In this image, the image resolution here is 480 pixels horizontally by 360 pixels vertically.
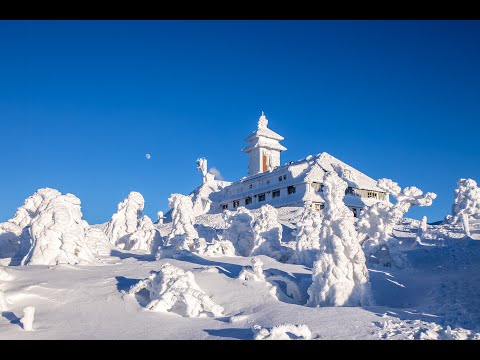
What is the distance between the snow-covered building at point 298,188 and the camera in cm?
5225

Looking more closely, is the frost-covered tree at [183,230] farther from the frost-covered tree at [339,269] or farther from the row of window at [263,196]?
the row of window at [263,196]

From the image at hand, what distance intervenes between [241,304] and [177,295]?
9.05 feet

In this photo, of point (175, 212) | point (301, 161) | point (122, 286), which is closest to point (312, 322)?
point (122, 286)

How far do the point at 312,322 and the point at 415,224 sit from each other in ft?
88.7

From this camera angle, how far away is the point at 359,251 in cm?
2130

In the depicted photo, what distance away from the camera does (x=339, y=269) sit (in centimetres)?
2047

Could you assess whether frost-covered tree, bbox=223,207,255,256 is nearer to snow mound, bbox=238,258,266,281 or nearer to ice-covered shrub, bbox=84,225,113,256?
ice-covered shrub, bbox=84,225,113,256

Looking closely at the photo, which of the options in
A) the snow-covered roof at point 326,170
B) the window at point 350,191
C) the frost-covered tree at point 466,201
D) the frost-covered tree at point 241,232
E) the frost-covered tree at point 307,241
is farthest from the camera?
the snow-covered roof at point 326,170

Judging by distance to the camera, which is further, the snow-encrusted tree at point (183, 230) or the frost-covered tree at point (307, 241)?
the snow-encrusted tree at point (183, 230)

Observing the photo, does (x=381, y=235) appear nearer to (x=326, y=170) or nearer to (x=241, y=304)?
(x=241, y=304)

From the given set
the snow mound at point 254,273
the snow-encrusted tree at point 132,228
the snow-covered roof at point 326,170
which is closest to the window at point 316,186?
the snow-covered roof at point 326,170

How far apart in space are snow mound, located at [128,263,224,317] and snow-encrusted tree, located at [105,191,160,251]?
20.4 meters

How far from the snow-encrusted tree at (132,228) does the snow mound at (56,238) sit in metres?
11.3
